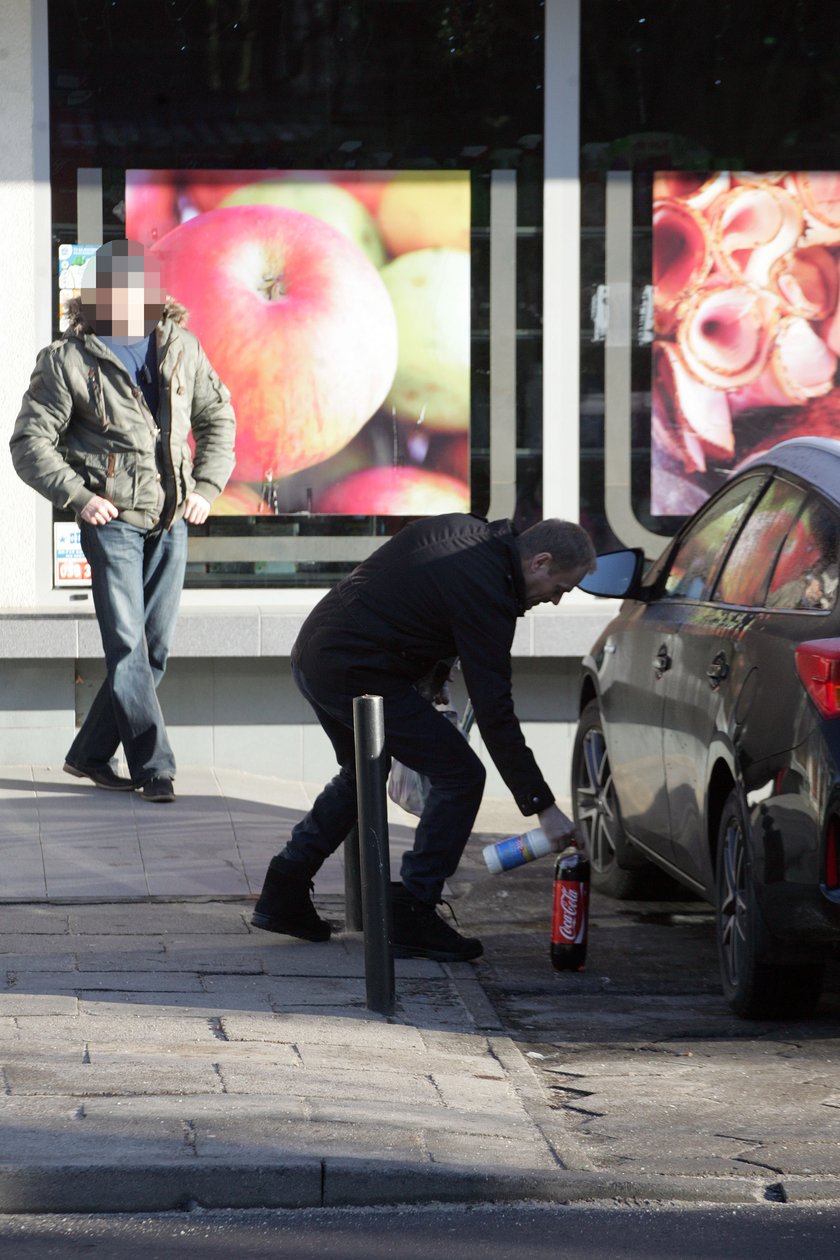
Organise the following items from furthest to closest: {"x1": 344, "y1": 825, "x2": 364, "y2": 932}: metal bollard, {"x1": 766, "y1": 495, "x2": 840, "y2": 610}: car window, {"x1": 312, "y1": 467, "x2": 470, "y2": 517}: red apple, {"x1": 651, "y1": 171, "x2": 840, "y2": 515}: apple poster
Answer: {"x1": 651, "y1": 171, "x2": 840, "y2": 515}: apple poster
{"x1": 312, "y1": 467, "x2": 470, "y2": 517}: red apple
{"x1": 344, "y1": 825, "x2": 364, "y2": 932}: metal bollard
{"x1": 766, "y1": 495, "x2": 840, "y2": 610}: car window

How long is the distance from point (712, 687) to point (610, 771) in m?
1.45

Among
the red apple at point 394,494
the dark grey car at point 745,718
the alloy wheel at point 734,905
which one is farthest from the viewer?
the red apple at point 394,494

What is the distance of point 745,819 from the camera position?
18.1 ft

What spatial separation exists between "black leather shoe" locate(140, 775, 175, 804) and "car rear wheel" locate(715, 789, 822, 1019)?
3.01m

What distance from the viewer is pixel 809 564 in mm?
5543

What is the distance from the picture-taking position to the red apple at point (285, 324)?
9711 mm

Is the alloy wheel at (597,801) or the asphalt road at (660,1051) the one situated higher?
the alloy wheel at (597,801)

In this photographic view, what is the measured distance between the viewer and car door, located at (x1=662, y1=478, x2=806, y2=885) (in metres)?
5.77

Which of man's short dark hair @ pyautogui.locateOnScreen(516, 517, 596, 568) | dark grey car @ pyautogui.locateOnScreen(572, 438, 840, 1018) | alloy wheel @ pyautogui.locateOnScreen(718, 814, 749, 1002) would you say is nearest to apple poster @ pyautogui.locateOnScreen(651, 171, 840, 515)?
dark grey car @ pyautogui.locateOnScreen(572, 438, 840, 1018)

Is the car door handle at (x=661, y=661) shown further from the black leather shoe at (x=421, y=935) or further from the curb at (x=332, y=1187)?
the curb at (x=332, y=1187)

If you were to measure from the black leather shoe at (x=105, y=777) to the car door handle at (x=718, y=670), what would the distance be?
3.20 metres

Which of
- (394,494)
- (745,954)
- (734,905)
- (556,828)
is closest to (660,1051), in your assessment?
(745,954)

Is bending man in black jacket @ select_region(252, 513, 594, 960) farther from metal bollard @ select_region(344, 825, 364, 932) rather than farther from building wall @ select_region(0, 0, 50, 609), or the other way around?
building wall @ select_region(0, 0, 50, 609)

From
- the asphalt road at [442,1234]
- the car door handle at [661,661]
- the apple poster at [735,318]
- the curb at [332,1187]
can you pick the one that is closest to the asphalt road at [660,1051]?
the curb at [332,1187]
